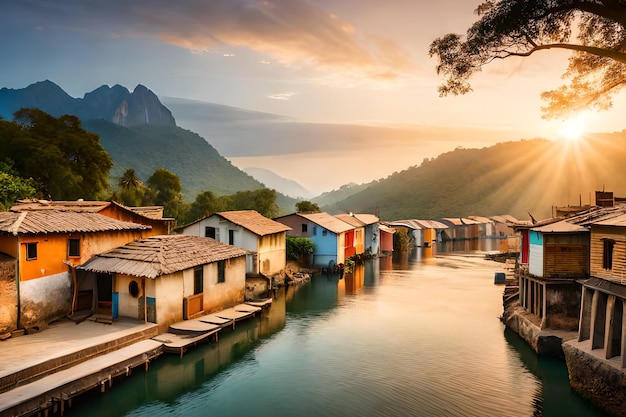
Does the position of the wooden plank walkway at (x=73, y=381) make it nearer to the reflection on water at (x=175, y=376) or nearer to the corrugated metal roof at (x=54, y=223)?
the reflection on water at (x=175, y=376)

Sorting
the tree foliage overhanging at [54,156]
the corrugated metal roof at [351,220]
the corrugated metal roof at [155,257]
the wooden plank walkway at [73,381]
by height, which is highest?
the tree foliage overhanging at [54,156]

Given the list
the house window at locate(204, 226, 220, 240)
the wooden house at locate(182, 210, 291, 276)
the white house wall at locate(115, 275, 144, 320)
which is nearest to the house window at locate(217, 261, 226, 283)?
the white house wall at locate(115, 275, 144, 320)

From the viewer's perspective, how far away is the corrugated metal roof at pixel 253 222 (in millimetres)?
37250

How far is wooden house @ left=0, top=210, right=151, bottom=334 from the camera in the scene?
62.7ft

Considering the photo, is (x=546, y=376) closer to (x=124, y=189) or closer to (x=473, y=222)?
(x=124, y=189)

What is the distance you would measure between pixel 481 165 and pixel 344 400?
159113mm

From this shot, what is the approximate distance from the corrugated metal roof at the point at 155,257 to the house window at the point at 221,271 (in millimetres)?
509

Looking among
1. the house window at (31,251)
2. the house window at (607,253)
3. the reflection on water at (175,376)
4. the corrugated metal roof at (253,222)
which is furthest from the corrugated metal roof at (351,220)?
the house window at (31,251)

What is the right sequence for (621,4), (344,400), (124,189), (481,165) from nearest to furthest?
(621,4) < (344,400) < (124,189) < (481,165)

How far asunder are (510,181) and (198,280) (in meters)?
145

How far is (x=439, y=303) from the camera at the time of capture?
33938mm

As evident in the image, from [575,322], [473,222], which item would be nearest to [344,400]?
[575,322]

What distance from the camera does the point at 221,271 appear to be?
2755 cm

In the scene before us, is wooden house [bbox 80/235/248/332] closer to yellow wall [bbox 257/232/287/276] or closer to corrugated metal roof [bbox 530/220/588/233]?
yellow wall [bbox 257/232/287/276]
